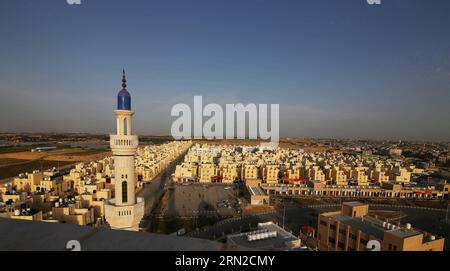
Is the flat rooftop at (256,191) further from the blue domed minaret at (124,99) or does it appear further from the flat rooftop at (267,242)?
the blue domed minaret at (124,99)

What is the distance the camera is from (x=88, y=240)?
1949 millimetres

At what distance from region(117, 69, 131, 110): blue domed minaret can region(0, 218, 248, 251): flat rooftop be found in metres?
4.82

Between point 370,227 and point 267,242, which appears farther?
point 370,227

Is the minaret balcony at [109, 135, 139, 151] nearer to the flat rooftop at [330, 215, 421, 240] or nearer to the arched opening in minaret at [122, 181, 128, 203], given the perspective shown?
the arched opening in minaret at [122, 181, 128, 203]

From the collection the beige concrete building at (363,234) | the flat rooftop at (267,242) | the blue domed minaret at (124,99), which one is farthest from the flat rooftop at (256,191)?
the blue domed minaret at (124,99)

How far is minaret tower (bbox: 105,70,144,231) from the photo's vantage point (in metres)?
6.79

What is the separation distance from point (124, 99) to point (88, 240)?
209 inches

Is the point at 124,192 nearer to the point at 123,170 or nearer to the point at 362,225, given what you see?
the point at 123,170

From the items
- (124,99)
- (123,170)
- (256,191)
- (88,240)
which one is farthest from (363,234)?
(256,191)

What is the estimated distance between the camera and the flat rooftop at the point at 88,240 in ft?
5.87

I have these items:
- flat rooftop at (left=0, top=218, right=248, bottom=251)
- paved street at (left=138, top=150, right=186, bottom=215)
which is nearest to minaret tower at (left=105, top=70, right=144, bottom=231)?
flat rooftop at (left=0, top=218, right=248, bottom=251)

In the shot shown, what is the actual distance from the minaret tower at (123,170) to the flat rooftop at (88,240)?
15.7 ft
